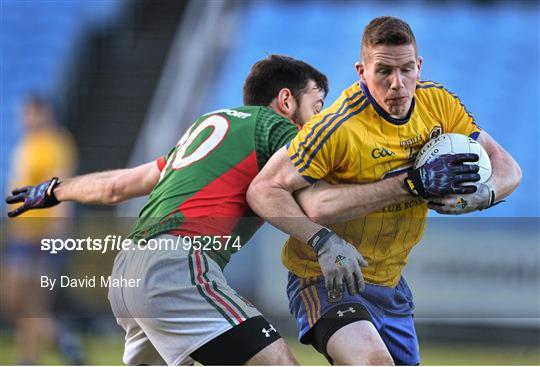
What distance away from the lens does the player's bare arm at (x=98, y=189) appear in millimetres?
4863

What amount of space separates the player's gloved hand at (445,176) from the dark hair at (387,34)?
0.50 m

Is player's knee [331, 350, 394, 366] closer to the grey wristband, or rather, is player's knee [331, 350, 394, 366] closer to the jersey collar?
the grey wristband

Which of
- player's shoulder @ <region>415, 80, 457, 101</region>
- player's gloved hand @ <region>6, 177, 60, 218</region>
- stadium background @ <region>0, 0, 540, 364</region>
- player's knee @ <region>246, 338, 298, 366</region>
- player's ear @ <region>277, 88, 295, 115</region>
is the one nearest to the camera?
player's knee @ <region>246, 338, 298, 366</region>

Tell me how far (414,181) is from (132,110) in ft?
29.4

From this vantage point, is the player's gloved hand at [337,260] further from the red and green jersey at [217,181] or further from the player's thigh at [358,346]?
the red and green jersey at [217,181]

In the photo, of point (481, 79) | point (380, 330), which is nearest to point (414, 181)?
point (380, 330)

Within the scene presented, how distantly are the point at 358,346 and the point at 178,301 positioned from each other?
748mm

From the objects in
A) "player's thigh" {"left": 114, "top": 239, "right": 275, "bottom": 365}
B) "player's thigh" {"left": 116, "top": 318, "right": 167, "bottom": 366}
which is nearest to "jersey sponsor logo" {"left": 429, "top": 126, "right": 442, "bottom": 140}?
"player's thigh" {"left": 114, "top": 239, "right": 275, "bottom": 365}

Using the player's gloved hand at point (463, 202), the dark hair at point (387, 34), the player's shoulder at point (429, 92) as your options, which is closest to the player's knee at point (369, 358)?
the player's gloved hand at point (463, 202)

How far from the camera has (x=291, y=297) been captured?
4582mm

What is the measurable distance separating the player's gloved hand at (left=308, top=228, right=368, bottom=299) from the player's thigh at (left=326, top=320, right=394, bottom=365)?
15 cm

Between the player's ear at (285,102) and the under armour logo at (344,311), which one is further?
the player's ear at (285,102)

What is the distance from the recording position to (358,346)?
4.05 m

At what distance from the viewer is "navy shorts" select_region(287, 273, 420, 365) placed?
14.2ft
